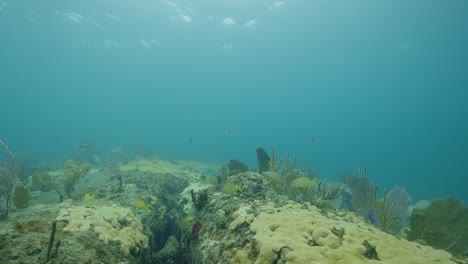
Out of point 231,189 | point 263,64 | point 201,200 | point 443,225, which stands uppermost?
point 263,64

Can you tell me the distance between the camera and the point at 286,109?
11931 cm

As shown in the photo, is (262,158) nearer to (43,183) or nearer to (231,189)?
(231,189)

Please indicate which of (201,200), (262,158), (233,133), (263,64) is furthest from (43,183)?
(263,64)

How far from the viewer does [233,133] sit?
23859mm

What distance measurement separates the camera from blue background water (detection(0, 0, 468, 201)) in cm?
3078

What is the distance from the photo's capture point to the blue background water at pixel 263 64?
30.8m

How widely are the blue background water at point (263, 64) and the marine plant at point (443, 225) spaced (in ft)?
46.5

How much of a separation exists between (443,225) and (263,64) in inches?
2302

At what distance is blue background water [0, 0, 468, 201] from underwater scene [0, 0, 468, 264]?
371mm

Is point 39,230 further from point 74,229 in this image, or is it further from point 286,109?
point 286,109

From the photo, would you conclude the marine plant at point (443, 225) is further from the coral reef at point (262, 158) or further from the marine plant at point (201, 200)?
the coral reef at point (262, 158)

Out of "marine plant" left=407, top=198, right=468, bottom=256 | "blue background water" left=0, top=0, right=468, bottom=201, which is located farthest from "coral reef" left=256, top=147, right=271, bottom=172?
"blue background water" left=0, top=0, right=468, bottom=201

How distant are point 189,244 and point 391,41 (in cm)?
4014

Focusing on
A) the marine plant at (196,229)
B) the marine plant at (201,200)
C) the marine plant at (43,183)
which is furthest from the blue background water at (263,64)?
the marine plant at (43,183)
